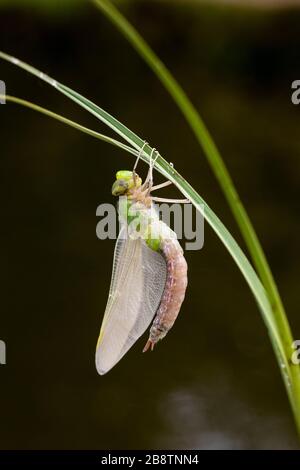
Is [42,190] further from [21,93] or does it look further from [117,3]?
[117,3]

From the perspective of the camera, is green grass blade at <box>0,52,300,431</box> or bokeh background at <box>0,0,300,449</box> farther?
bokeh background at <box>0,0,300,449</box>

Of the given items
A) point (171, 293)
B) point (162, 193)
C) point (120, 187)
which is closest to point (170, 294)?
point (171, 293)

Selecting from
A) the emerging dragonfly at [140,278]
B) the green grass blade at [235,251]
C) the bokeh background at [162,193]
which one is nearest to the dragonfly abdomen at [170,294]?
the emerging dragonfly at [140,278]

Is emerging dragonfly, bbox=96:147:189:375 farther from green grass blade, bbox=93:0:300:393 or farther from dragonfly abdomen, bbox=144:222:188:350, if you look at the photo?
green grass blade, bbox=93:0:300:393

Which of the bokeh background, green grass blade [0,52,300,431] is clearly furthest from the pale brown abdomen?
the bokeh background

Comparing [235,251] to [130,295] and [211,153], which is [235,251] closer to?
[211,153]

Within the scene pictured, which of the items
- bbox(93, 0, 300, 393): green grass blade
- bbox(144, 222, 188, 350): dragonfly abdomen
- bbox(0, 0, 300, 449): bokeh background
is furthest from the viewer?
bbox(0, 0, 300, 449): bokeh background

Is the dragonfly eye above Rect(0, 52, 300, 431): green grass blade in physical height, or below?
above

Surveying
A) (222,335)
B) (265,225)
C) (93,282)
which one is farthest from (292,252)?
(93,282)
